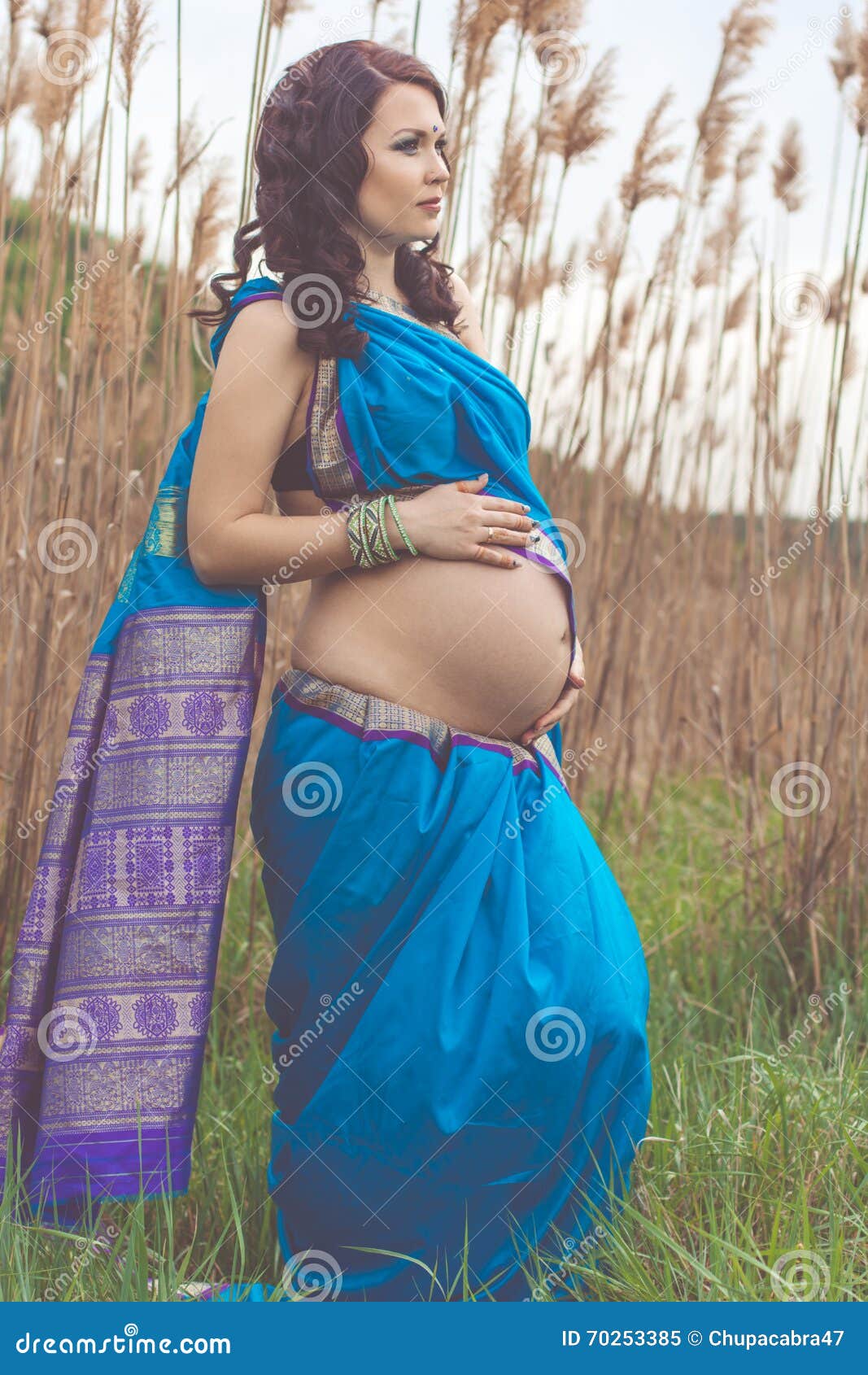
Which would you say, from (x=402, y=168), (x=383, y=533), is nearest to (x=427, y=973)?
(x=383, y=533)

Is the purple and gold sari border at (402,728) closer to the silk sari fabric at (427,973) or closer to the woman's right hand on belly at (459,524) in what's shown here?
the silk sari fabric at (427,973)

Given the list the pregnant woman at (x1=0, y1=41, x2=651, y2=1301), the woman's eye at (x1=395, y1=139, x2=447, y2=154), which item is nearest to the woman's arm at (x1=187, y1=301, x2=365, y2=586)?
the pregnant woman at (x1=0, y1=41, x2=651, y2=1301)

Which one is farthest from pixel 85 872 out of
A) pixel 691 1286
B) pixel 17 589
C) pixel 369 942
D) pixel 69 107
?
pixel 69 107

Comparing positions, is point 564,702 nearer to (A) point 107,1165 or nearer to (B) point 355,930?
(B) point 355,930

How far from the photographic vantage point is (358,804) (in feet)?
5.01

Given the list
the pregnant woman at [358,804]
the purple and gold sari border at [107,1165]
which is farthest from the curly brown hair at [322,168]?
the purple and gold sari border at [107,1165]

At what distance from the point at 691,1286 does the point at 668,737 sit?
2509 millimetres

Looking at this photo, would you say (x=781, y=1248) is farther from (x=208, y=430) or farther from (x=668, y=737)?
(x=668, y=737)

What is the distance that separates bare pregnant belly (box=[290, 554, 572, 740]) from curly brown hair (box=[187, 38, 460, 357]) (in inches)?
11.6

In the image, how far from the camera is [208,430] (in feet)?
5.11

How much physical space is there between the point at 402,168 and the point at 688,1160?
1.38m

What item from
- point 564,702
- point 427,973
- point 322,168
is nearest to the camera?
point 427,973

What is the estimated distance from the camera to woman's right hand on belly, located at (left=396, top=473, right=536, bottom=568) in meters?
1.54

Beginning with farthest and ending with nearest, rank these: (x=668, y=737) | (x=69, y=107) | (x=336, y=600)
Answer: (x=668, y=737) < (x=69, y=107) < (x=336, y=600)
